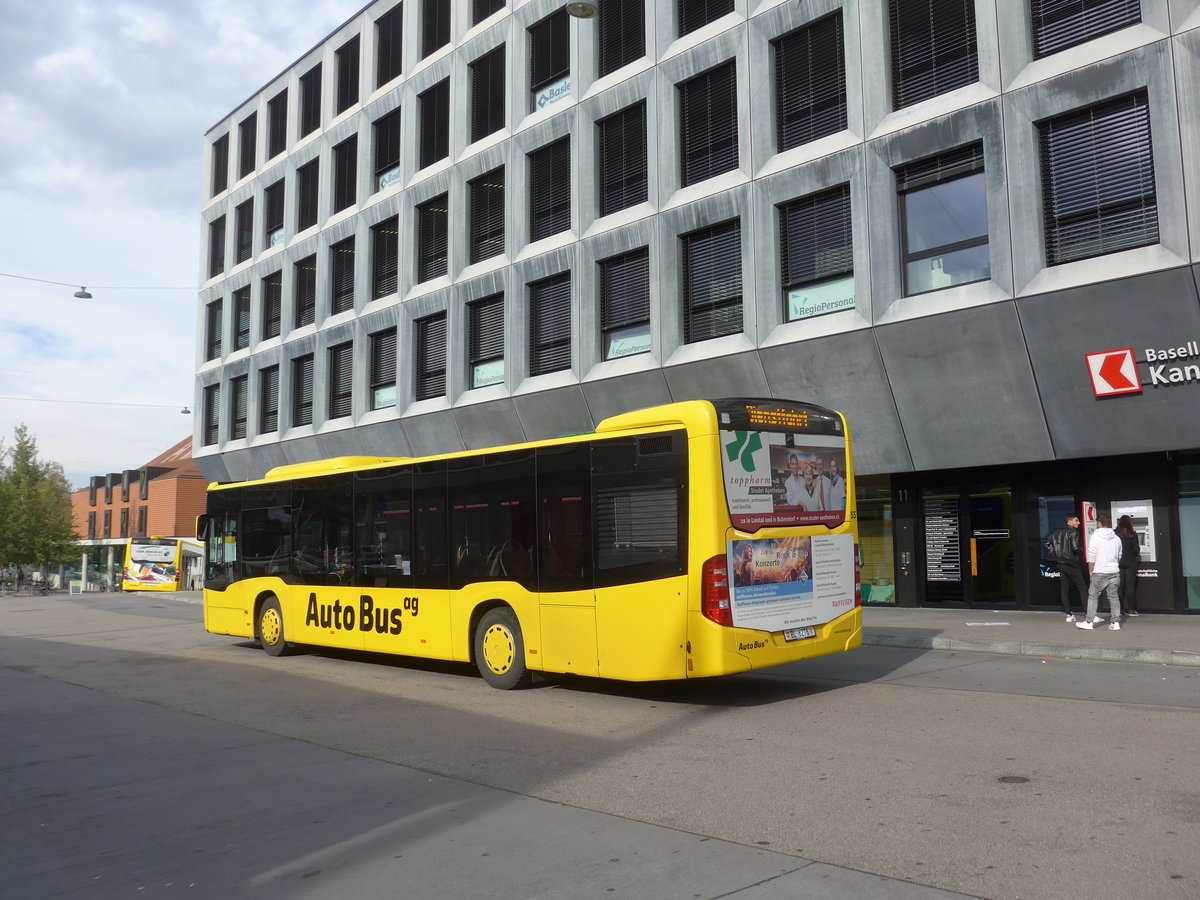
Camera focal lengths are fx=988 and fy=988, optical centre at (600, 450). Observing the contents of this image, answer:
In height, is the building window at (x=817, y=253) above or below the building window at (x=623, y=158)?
below

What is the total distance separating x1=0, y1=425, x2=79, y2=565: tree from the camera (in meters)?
56.0

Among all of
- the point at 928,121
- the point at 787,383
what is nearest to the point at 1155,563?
the point at 787,383

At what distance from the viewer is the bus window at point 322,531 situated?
1343cm

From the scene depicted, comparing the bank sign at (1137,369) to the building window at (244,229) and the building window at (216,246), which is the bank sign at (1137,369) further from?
the building window at (216,246)

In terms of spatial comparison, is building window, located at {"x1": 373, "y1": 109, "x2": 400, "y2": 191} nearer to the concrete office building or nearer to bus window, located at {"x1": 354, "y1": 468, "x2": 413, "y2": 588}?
the concrete office building

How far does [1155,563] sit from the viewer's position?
1577 centimetres

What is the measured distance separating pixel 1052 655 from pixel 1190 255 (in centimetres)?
598

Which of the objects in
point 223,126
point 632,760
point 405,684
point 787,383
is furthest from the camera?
point 223,126

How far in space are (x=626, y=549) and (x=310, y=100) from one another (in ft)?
93.2

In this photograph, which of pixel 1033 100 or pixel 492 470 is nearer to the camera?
pixel 492 470

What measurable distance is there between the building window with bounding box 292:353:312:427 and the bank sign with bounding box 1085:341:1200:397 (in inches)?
911

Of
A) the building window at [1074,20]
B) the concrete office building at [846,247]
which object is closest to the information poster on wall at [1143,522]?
the concrete office building at [846,247]

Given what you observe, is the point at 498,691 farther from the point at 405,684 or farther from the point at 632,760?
the point at 632,760

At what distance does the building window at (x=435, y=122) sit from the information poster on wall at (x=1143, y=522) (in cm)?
1842
